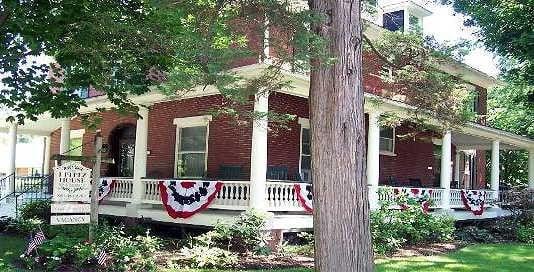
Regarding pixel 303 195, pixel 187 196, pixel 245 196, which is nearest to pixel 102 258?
pixel 187 196

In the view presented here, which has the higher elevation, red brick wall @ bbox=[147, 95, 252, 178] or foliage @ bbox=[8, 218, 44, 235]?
red brick wall @ bbox=[147, 95, 252, 178]

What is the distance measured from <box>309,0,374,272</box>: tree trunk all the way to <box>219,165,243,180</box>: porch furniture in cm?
838

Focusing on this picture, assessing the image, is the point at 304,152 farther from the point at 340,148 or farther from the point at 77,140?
the point at 77,140

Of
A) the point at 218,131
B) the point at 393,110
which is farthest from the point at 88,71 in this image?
the point at 393,110

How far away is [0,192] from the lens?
22.0m

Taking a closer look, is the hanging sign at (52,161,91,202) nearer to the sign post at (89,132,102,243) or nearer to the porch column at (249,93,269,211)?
the sign post at (89,132,102,243)

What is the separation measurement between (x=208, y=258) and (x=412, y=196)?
820cm

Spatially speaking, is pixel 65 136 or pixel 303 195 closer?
pixel 303 195

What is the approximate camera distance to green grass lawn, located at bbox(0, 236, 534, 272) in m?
10.9

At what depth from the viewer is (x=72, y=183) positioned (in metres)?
10.8

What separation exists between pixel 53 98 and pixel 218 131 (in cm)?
488

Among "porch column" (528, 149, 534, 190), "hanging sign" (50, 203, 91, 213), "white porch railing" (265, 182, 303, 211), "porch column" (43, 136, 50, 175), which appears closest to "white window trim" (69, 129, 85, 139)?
"porch column" (43, 136, 50, 175)

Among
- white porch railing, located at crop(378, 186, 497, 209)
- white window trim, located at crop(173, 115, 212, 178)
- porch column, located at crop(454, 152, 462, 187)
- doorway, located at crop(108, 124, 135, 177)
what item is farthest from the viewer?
porch column, located at crop(454, 152, 462, 187)

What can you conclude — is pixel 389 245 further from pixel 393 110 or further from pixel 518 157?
pixel 518 157
